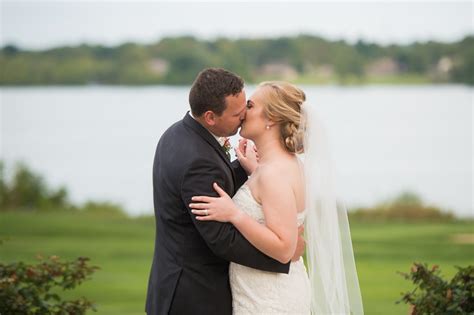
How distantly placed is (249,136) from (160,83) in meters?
26.7

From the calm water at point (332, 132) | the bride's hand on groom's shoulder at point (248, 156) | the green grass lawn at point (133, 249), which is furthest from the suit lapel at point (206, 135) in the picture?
the calm water at point (332, 132)

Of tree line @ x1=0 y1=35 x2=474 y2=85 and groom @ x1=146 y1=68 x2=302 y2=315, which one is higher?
tree line @ x1=0 y1=35 x2=474 y2=85

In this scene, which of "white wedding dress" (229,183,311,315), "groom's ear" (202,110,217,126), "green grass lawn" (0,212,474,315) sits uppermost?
"groom's ear" (202,110,217,126)

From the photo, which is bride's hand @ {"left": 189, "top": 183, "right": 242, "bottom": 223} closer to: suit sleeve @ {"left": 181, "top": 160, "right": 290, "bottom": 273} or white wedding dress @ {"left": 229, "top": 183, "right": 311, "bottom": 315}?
suit sleeve @ {"left": 181, "top": 160, "right": 290, "bottom": 273}

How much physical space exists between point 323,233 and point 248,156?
618 mm

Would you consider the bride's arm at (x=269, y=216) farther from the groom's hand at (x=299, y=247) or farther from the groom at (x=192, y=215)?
the groom's hand at (x=299, y=247)

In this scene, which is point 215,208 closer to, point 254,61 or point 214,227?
point 214,227

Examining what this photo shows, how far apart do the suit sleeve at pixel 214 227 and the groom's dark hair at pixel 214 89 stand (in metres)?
0.29

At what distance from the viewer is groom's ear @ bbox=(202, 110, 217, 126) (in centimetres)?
414

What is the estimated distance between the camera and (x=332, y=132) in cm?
2294

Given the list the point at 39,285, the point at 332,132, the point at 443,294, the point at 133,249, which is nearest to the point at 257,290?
the point at 443,294

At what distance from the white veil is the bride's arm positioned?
312 mm

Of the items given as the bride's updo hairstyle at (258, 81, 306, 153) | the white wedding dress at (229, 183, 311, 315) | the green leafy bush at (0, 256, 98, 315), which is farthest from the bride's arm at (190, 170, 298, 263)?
the green leafy bush at (0, 256, 98, 315)

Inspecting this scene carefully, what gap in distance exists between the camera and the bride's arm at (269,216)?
3996mm
